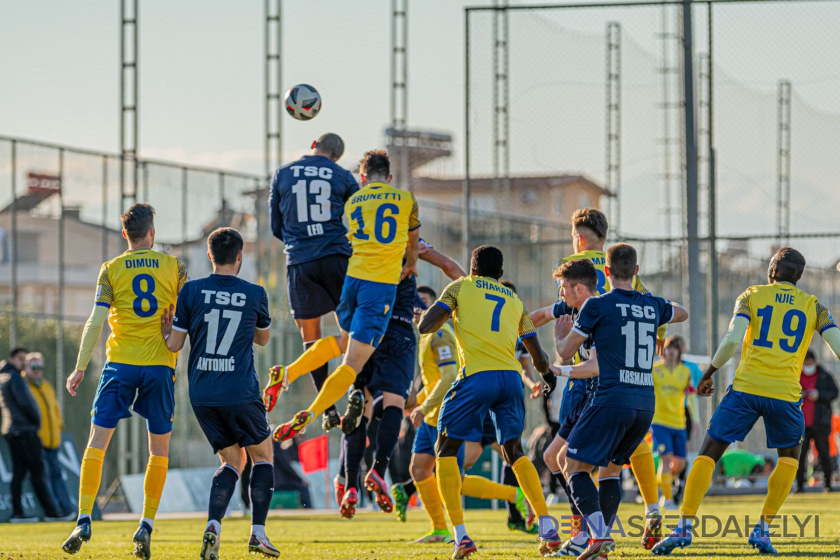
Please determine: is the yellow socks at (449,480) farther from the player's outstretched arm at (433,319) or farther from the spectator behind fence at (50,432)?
the spectator behind fence at (50,432)

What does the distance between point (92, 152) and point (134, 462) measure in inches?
199

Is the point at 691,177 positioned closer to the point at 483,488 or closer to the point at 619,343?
the point at 483,488

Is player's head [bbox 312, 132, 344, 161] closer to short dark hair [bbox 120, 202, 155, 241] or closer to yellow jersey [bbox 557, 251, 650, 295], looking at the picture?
short dark hair [bbox 120, 202, 155, 241]

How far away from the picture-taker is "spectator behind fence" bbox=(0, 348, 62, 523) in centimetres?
1694

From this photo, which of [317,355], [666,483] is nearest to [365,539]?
[317,355]

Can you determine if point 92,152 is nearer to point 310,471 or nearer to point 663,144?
point 310,471

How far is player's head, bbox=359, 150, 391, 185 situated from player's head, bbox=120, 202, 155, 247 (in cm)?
195

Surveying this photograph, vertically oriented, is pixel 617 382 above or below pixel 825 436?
above

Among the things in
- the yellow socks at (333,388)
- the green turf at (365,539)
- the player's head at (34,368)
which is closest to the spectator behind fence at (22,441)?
the player's head at (34,368)

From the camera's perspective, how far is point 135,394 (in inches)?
367

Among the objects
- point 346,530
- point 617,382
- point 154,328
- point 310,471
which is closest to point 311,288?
point 154,328

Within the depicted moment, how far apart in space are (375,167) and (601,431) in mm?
3090

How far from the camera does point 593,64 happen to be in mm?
18953

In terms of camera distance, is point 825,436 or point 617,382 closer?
point 617,382
